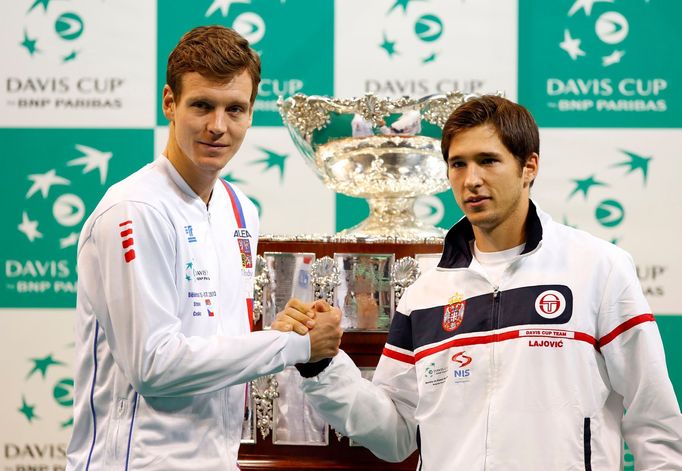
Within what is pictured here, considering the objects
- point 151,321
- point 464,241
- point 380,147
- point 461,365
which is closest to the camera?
point 151,321

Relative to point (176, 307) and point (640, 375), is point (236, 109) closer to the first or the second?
point (176, 307)

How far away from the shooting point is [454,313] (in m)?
1.88

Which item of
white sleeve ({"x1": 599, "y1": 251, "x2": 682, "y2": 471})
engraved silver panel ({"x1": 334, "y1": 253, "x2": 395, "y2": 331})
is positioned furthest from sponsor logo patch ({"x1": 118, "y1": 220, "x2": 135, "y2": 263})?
white sleeve ({"x1": 599, "y1": 251, "x2": 682, "y2": 471})

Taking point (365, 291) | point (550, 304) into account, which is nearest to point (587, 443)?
point (550, 304)

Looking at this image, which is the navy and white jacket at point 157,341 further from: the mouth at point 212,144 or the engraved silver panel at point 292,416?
Result: the engraved silver panel at point 292,416

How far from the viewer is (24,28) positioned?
3551mm

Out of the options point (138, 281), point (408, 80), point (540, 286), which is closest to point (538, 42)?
point (408, 80)

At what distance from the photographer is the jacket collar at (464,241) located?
1.82 metres

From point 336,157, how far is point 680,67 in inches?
63.4

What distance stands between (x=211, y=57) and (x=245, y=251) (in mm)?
447

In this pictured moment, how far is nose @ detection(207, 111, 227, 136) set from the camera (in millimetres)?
1750

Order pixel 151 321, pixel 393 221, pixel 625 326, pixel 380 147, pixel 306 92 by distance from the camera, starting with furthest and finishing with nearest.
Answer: pixel 306 92
pixel 393 221
pixel 380 147
pixel 625 326
pixel 151 321

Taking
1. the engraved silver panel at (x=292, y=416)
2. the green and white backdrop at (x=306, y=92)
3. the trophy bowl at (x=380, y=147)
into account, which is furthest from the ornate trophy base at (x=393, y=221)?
the green and white backdrop at (x=306, y=92)

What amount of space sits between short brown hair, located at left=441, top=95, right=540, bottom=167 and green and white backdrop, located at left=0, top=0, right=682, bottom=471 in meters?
1.59
